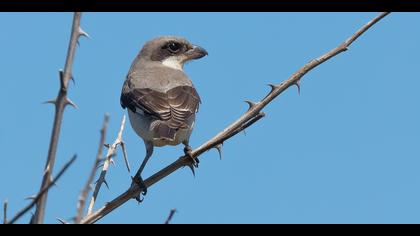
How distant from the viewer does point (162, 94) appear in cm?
727

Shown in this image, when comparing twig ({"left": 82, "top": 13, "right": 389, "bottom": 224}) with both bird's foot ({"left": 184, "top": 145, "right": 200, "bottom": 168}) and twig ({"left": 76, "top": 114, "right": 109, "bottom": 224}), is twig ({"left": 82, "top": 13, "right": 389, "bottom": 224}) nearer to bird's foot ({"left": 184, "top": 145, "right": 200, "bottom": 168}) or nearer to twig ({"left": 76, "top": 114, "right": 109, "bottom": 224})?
bird's foot ({"left": 184, "top": 145, "right": 200, "bottom": 168})

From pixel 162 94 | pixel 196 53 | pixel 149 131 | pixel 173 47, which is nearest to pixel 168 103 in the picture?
pixel 162 94

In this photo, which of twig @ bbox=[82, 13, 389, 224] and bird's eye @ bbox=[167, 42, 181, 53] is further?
bird's eye @ bbox=[167, 42, 181, 53]

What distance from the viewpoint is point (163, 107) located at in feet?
22.6

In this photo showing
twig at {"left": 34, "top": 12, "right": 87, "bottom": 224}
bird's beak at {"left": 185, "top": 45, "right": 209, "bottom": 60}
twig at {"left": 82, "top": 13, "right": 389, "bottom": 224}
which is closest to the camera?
twig at {"left": 34, "top": 12, "right": 87, "bottom": 224}

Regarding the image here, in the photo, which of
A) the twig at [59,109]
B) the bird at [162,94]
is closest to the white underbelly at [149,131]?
the bird at [162,94]

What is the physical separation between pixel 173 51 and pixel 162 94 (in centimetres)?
165

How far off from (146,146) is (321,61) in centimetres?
379

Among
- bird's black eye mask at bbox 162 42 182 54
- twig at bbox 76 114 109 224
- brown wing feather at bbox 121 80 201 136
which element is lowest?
twig at bbox 76 114 109 224

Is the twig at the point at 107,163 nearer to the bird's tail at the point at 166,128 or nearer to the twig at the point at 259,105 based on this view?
the twig at the point at 259,105

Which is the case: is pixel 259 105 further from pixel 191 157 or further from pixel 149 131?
pixel 149 131

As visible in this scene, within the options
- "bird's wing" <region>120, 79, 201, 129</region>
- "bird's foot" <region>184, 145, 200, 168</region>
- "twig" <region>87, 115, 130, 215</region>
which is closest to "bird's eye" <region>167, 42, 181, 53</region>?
"bird's wing" <region>120, 79, 201, 129</region>

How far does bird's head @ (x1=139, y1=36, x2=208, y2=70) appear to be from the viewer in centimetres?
873
